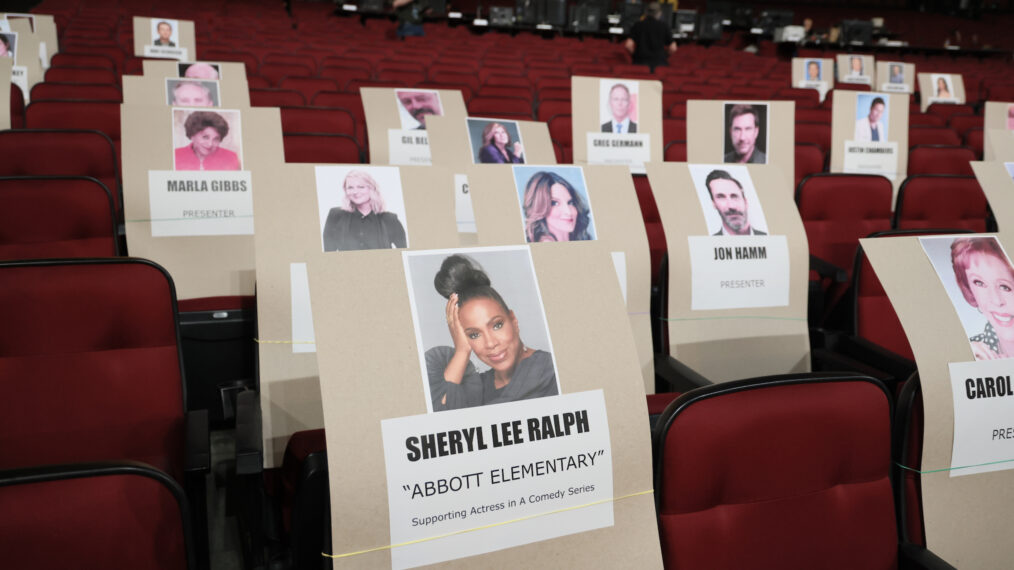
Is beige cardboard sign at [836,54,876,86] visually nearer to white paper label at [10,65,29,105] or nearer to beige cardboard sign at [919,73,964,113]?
beige cardboard sign at [919,73,964,113]

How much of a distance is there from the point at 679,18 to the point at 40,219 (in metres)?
12.7

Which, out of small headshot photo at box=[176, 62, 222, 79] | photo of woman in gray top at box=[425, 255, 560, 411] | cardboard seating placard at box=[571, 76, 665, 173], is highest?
small headshot photo at box=[176, 62, 222, 79]

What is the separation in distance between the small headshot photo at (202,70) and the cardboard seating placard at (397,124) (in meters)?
1.30

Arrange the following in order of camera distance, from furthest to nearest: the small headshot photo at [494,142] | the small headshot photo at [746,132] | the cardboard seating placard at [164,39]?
the cardboard seating placard at [164,39]
the small headshot photo at [746,132]
the small headshot photo at [494,142]

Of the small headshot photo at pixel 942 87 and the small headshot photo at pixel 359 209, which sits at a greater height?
the small headshot photo at pixel 942 87

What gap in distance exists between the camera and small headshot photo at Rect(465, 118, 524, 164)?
216cm

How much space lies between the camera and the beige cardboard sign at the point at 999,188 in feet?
4.84

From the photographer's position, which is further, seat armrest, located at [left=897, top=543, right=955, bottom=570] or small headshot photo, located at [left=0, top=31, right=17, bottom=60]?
small headshot photo, located at [left=0, top=31, right=17, bottom=60]

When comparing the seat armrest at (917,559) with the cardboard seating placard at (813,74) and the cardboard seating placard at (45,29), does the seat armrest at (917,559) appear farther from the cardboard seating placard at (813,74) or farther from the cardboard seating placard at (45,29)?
the cardboard seating placard at (813,74)

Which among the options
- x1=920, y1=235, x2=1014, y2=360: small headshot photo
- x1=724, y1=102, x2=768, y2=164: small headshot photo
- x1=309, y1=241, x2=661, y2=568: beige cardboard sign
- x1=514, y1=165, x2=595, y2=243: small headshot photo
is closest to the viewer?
x1=309, y1=241, x2=661, y2=568: beige cardboard sign

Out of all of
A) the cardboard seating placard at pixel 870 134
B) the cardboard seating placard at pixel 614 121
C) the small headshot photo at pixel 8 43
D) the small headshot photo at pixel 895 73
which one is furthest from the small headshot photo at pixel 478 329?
the small headshot photo at pixel 895 73

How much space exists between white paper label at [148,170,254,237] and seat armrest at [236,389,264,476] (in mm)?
734

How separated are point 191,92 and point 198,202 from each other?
4.53 ft

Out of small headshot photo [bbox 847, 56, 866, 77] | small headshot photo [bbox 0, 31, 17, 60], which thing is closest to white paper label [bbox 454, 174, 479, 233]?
small headshot photo [bbox 0, 31, 17, 60]
